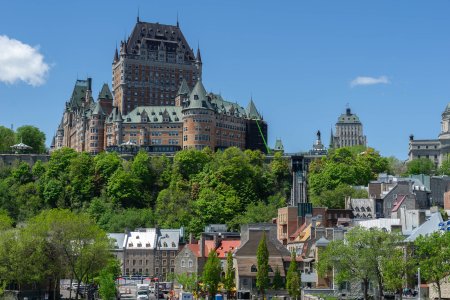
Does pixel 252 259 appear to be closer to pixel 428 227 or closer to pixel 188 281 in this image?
pixel 188 281

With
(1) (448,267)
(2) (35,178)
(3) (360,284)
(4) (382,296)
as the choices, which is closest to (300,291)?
(3) (360,284)

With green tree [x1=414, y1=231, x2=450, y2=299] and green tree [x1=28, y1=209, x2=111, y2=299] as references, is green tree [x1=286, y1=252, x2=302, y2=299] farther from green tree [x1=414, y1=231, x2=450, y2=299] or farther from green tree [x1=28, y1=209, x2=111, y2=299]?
green tree [x1=28, y1=209, x2=111, y2=299]

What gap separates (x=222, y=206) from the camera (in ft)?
544

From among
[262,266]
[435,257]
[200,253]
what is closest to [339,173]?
Answer: [200,253]

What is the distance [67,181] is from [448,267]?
12440cm

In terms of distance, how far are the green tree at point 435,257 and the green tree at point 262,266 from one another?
24.3 m

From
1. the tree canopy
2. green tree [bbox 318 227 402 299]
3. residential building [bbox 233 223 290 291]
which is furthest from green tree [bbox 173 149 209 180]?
green tree [bbox 318 227 402 299]

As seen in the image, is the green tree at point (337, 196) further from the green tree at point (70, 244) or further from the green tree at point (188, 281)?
the green tree at point (70, 244)

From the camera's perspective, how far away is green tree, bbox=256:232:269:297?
96.7m

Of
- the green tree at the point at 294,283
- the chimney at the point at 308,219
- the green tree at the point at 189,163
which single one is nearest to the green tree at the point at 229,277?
the green tree at the point at 294,283

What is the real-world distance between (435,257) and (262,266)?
28516 millimetres

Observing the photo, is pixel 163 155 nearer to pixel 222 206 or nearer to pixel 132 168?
pixel 132 168

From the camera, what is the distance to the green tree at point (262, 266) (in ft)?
317

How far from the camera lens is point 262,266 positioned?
97312 mm
